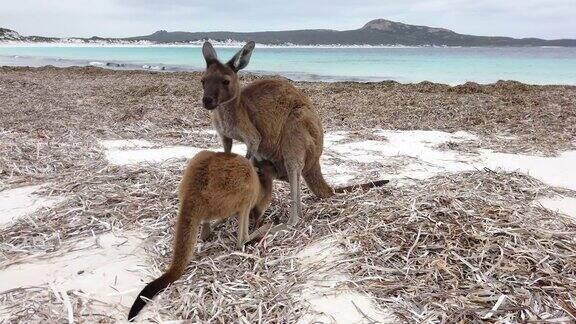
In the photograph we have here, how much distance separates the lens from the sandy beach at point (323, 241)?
90.6 inches

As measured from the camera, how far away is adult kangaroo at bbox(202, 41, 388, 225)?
3387 mm

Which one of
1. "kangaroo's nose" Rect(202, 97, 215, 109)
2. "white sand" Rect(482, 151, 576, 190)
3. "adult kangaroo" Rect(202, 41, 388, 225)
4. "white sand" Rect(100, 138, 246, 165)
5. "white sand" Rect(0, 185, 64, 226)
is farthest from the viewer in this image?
"white sand" Rect(100, 138, 246, 165)

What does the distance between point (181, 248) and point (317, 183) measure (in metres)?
1.56

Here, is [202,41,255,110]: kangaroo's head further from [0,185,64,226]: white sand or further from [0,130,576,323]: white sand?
[0,185,64,226]: white sand

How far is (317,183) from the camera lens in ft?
12.6

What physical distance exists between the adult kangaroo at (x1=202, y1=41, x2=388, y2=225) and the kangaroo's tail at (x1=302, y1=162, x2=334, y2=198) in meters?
0.07

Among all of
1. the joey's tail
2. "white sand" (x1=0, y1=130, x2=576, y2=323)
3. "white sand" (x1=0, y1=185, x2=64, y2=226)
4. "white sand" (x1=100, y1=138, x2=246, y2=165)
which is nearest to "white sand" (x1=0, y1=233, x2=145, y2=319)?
"white sand" (x1=0, y1=130, x2=576, y2=323)

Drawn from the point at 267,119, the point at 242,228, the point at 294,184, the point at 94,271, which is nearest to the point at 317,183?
the point at 294,184

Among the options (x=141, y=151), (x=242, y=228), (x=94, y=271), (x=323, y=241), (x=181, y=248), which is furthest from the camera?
(x=141, y=151)

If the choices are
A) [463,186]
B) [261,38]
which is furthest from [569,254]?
[261,38]

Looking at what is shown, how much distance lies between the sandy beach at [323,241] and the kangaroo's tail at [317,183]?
3.0 inches

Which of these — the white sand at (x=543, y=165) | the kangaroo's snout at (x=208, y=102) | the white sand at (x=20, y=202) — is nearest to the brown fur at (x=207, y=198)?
the kangaroo's snout at (x=208, y=102)

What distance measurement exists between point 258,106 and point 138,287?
1573mm

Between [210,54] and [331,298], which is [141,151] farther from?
[331,298]
